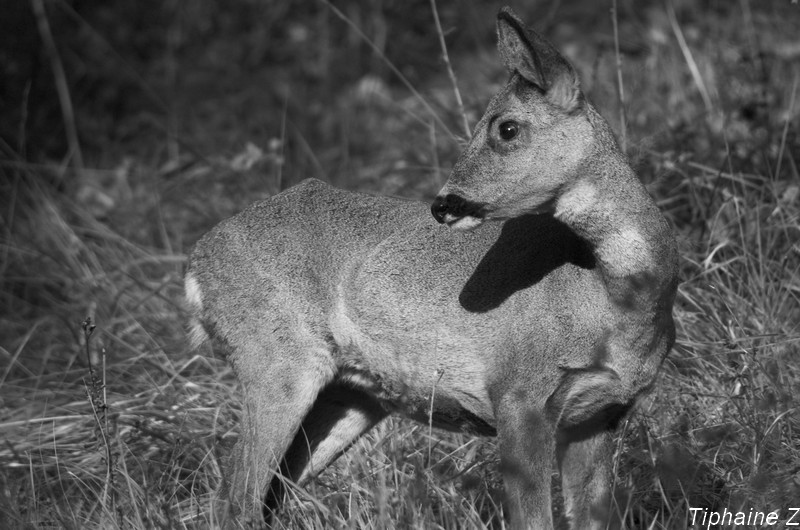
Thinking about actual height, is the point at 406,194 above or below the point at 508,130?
below

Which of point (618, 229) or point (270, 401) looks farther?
point (270, 401)

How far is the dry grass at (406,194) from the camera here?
12.2 feet

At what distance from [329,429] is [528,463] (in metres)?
1.05

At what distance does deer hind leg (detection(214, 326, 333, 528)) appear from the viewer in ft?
12.1

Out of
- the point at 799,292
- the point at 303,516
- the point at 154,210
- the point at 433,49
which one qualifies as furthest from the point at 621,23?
the point at 303,516

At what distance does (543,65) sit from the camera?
10.8 ft

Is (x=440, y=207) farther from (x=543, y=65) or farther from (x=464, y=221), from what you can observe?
(x=543, y=65)

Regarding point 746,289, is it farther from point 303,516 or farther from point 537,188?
point 303,516

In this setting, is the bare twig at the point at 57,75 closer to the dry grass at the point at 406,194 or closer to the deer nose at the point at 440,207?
the dry grass at the point at 406,194

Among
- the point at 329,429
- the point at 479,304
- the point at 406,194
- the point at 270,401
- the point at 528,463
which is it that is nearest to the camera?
the point at 528,463

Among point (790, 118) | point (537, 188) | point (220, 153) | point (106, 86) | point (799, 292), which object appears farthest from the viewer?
point (106, 86)

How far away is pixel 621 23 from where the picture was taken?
8.38 metres

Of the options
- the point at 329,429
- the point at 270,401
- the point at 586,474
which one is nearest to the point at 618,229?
the point at 586,474

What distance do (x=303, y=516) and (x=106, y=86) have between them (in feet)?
19.8
